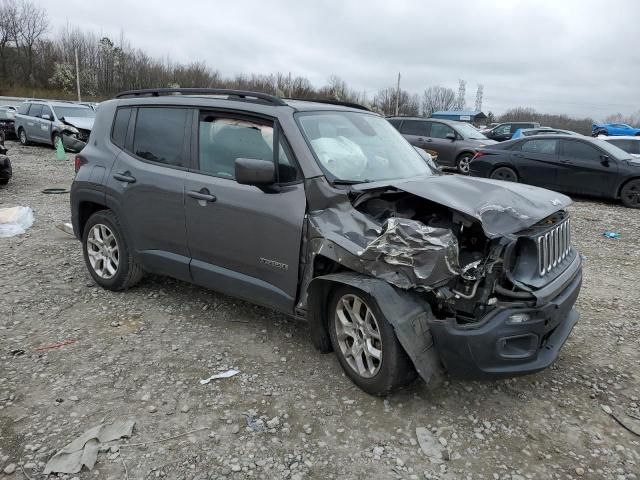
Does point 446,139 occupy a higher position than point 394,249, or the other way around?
point 446,139

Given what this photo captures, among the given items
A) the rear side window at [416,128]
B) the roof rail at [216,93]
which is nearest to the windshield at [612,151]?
the rear side window at [416,128]

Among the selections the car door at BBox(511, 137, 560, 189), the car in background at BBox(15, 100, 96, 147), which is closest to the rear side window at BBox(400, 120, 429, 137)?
the car door at BBox(511, 137, 560, 189)

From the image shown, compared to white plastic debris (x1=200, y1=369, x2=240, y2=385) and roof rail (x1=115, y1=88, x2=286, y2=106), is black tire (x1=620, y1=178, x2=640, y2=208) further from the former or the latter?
white plastic debris (x1=200, y1=369, x2=240, y2=385)

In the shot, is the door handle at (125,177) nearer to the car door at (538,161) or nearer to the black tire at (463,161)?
the car door at (538,161)

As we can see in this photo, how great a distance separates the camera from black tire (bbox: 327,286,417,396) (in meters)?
2.97

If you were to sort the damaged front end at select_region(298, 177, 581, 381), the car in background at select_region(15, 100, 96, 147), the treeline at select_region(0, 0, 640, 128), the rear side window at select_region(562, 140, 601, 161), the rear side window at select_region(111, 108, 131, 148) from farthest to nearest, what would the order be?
the treeline at select_region(0, 0, 640, 128) < the car in background at select_region(15, 100, 96, 147) < the rear side window at select_region(562, 140, 601, 161) < the rear side window at select_region(111, 108, 131, 148) < the damaged front end at select_region(298, 177, 581, 381)

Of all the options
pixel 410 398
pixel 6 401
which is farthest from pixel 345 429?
pixel 6 401

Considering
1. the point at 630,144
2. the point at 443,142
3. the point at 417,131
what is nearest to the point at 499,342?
the point at 443,142

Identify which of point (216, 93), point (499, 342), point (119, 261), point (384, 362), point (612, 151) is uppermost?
point (216, 93)

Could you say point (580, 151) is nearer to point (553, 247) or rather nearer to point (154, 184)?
point (553, 247)

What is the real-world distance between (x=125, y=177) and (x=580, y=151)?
33.0ft

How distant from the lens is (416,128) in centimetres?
1544

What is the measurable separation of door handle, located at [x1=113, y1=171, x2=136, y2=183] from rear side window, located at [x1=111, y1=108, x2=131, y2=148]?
0.30 metres

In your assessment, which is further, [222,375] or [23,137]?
[23,137]
